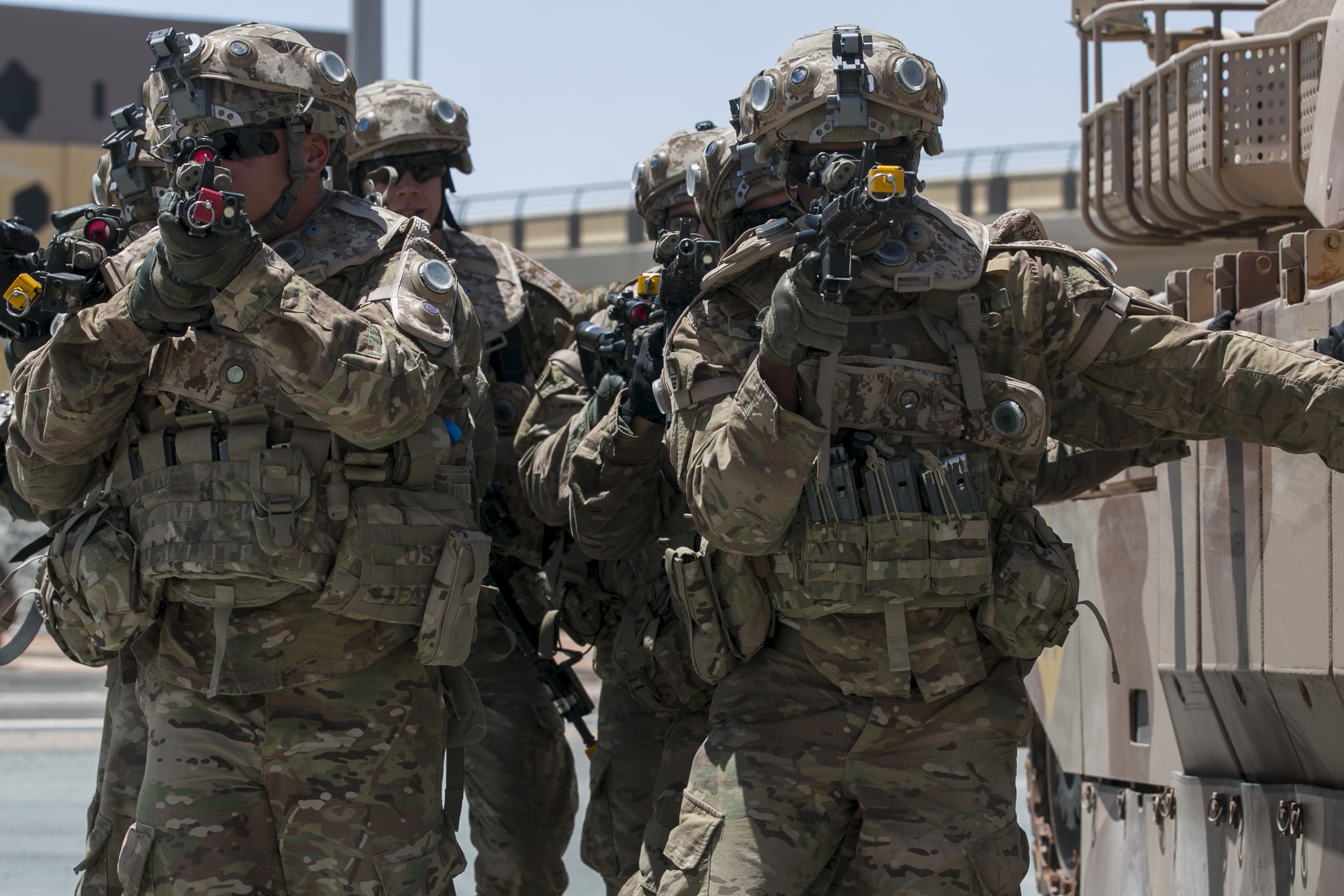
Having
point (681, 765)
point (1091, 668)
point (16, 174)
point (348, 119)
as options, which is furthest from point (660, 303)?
point (16, 174)

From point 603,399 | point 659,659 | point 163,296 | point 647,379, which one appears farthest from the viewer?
point 603,399

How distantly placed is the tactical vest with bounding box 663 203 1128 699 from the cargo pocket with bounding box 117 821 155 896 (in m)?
1.47

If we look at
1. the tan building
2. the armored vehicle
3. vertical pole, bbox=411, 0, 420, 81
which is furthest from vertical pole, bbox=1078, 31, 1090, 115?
the tan building

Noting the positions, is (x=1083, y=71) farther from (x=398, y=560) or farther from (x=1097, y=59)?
(x=398, y=560)

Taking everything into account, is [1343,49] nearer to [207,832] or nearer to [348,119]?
[348,119]

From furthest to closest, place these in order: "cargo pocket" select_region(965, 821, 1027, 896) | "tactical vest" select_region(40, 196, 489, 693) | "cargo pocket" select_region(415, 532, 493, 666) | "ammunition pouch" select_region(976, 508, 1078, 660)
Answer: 1. "cargo pocket" select_region(415, 532, 493, 666)
2. "tactical vest" select_region(40, 196, 489, 693)
3. "ammunition pouch" select_region(976, 508, 1078, 660)
4. "cargo pocket" select_region(965, 821, 1027, 896)

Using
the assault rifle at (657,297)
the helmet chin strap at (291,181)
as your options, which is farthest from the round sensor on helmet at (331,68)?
the assault rifle at (657,297)

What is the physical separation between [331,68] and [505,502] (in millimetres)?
1814

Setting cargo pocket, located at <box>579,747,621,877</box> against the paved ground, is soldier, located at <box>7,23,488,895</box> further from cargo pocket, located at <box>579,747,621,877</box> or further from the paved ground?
the paved ground

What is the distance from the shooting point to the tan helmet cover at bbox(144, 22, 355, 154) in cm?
411

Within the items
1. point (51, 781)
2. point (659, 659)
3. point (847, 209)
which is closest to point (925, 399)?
point (847, 209)

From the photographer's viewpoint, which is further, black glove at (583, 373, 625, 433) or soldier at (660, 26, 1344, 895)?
black glove at (583, 373, 625, 433)

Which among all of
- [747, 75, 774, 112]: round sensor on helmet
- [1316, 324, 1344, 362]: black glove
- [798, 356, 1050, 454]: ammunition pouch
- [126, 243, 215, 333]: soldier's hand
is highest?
[747, 75, 774, 112]: round sensor on helmet

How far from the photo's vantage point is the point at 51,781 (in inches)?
410
